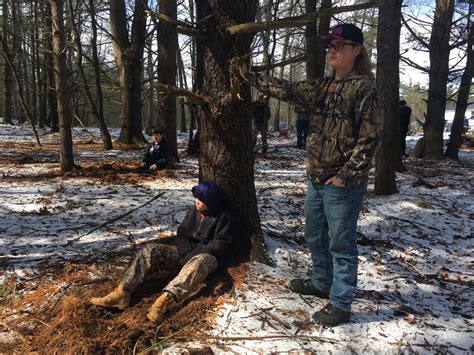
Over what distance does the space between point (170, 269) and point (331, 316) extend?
1.49m

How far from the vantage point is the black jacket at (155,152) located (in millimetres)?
7699

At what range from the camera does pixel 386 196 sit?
677 cm

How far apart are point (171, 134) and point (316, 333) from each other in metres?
7.06

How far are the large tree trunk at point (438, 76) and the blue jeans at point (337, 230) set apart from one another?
1113cm

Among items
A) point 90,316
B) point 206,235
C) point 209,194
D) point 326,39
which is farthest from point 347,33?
point 90,316

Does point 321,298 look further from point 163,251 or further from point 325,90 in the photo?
point 325,90

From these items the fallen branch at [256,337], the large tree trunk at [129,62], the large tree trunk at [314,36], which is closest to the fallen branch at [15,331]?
the fallen branch at [256,337]

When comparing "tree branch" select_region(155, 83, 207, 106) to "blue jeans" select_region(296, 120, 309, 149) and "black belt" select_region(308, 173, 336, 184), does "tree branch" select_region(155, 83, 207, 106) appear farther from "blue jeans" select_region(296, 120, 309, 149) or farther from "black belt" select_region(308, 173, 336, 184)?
"blue jeans" select_region(296, 120, 309, 149)

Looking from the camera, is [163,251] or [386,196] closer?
[163,251]

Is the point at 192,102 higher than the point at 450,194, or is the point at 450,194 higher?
the point at 192,102

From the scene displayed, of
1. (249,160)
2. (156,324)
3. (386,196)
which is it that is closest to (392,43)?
(386,196)

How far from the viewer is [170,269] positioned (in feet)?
11.2

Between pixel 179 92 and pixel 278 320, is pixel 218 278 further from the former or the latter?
pixel 179 92

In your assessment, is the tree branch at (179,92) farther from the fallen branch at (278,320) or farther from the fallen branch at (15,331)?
the fallen branch at (15,331)
